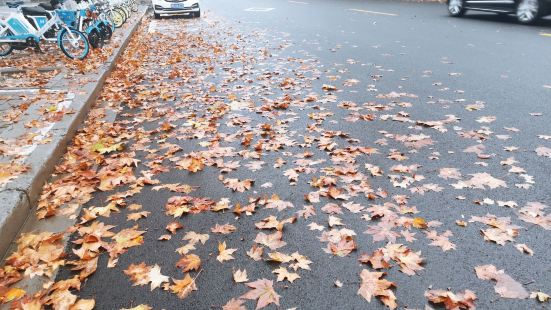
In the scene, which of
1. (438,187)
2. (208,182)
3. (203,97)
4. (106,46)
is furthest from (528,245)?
(106,46)

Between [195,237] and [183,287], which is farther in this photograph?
[195,237]

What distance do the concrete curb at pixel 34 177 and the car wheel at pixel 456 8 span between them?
13.0 m

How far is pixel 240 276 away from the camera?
8.57ft

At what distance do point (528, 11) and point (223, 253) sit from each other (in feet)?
41.0

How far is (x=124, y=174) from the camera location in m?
3.99

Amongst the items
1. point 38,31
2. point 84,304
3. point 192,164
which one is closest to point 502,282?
point 84,304

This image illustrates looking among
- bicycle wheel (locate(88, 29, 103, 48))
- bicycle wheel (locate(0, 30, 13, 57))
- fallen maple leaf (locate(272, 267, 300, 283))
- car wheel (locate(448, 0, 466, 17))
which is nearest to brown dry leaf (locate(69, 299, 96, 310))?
fallen maple leaf (locate(272, 267, 300, 283))

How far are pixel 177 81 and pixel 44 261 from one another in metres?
5.49

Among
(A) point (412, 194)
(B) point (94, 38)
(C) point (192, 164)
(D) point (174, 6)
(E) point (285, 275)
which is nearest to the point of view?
(E) point (285, 275)

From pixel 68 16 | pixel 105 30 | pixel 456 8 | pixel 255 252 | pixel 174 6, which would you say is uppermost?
pixel 456 8

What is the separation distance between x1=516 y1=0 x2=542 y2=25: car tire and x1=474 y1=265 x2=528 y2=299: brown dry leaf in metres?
11.5

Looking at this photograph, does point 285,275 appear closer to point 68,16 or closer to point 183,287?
point 183,287

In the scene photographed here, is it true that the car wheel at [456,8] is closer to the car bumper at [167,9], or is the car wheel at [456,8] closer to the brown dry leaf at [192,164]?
the car bumper at [167,9]

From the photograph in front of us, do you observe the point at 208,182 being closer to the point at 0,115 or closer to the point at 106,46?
the point at 0,115
